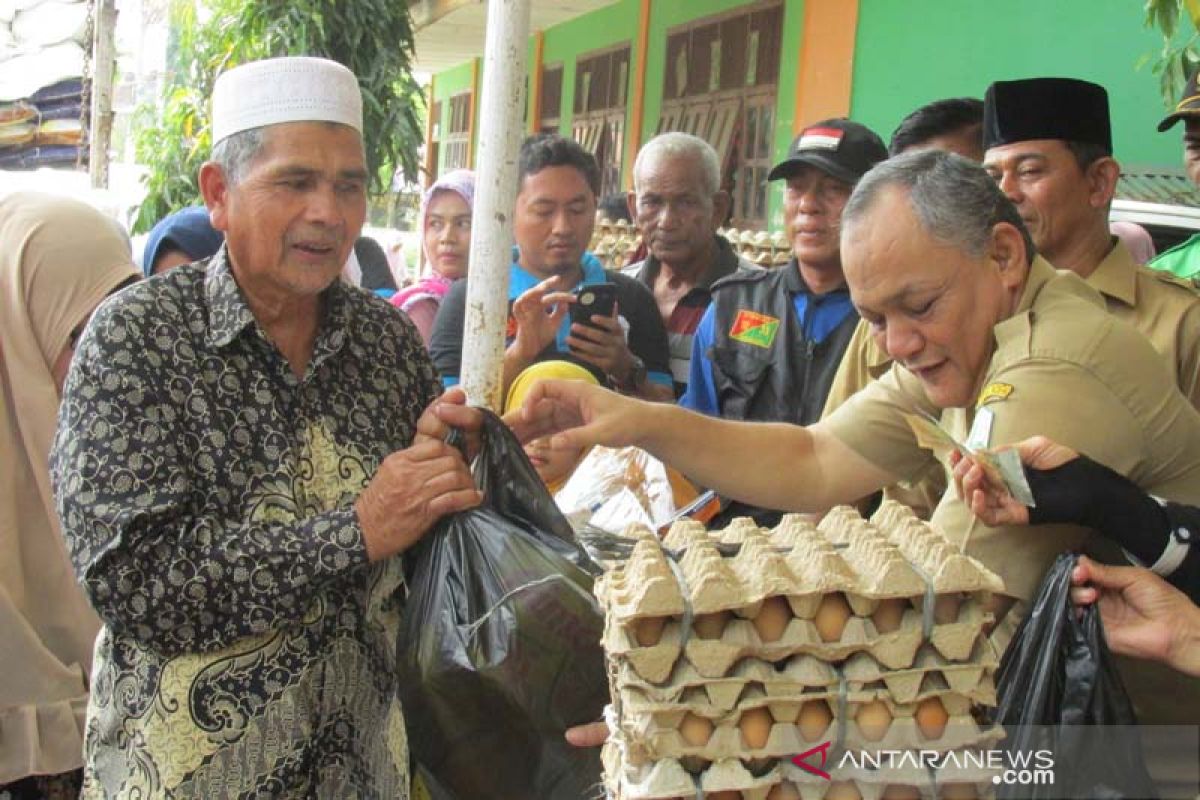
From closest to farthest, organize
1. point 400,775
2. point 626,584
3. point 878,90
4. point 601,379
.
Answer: point 626,584, point 400,775, point 601,379, point 878,90

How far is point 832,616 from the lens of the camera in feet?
5.16

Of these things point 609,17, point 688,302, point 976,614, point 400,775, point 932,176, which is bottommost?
point 400,775

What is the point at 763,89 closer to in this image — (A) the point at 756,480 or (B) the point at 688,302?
(B) the point at 688,302

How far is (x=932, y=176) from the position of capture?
209 cm

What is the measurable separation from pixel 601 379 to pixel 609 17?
10.00 m

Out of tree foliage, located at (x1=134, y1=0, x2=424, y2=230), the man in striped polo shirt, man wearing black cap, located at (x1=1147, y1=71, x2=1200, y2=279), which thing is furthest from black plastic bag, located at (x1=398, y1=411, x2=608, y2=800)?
tree foliage, located at (x1=134, y1=0, x2=424, y2=230)

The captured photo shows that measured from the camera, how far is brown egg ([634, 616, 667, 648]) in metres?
1.53

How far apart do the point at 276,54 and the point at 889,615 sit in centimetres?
647

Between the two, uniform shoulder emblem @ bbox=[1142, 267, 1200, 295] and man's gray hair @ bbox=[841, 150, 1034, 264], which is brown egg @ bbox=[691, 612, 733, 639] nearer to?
man's gray hair @ bbox=[841, 150, 1034, 264]

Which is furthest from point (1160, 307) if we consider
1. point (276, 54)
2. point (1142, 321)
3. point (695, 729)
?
point (276, 54)

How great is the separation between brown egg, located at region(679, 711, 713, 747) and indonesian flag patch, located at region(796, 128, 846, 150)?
2.55 meters

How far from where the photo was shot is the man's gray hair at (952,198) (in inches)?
81.7

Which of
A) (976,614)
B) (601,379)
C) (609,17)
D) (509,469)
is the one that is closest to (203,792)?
(509,469)

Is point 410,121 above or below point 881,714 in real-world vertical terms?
above
